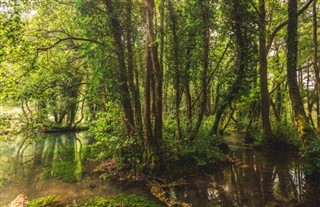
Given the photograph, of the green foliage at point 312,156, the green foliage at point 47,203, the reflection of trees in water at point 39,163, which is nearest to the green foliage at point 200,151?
the green foliage at point 312,156

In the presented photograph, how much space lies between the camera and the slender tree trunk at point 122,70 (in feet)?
30.6

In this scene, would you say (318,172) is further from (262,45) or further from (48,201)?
(48,201)

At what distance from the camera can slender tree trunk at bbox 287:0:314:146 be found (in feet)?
28.1

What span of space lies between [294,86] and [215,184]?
545 centimetres

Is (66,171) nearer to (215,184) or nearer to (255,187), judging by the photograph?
(215,184)

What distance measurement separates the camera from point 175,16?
1027cm

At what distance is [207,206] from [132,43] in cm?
753

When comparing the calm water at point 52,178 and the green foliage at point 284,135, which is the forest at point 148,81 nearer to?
the green foliage at point 284,135

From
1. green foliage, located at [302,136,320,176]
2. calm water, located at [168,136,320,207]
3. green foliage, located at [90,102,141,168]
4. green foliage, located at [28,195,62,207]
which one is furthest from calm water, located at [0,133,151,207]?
green foliage, located at [302,136,320,176]

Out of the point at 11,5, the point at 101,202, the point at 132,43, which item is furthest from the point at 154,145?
the point at 11,5

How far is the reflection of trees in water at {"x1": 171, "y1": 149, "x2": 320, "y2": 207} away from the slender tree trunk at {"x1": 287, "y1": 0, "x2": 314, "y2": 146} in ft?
5.52

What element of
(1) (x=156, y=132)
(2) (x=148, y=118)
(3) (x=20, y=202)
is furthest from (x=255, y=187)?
(3) (x=20, y=202)

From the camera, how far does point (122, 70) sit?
9.54 m

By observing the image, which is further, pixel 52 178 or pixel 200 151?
pixel 52 178
